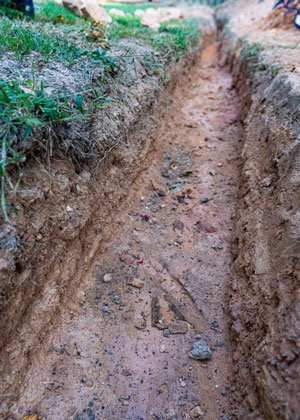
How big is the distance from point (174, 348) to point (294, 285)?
2.71ft

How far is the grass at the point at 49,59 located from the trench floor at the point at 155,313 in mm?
906

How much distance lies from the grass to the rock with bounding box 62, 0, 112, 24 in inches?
3.4

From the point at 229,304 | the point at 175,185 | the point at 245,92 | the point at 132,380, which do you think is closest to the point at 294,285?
the point at 229,304

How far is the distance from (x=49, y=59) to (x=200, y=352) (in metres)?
2.28

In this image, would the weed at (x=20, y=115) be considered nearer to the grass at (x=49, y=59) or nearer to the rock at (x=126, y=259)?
the grass at (x=49, y=59)

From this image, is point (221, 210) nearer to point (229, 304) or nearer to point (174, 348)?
point (229, 304)

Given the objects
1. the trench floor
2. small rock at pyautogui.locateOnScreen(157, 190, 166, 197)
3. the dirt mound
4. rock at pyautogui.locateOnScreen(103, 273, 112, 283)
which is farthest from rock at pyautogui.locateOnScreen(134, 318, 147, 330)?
the dirt mound

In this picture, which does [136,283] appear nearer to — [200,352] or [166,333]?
[166,333]

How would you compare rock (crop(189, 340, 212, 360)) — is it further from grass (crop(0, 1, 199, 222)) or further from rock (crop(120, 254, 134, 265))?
grass (crop(0, 1, 199, 222))

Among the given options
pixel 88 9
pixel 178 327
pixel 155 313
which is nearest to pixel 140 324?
pixel 155 313

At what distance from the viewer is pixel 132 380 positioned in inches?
65.6

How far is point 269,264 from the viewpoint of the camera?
69.2 inches

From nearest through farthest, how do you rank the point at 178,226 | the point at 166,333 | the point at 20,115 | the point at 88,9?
the point at 20,115, the point at 166,333, the point at 178,226, the point at 88,9

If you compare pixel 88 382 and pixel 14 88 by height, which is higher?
pixel 14 88
